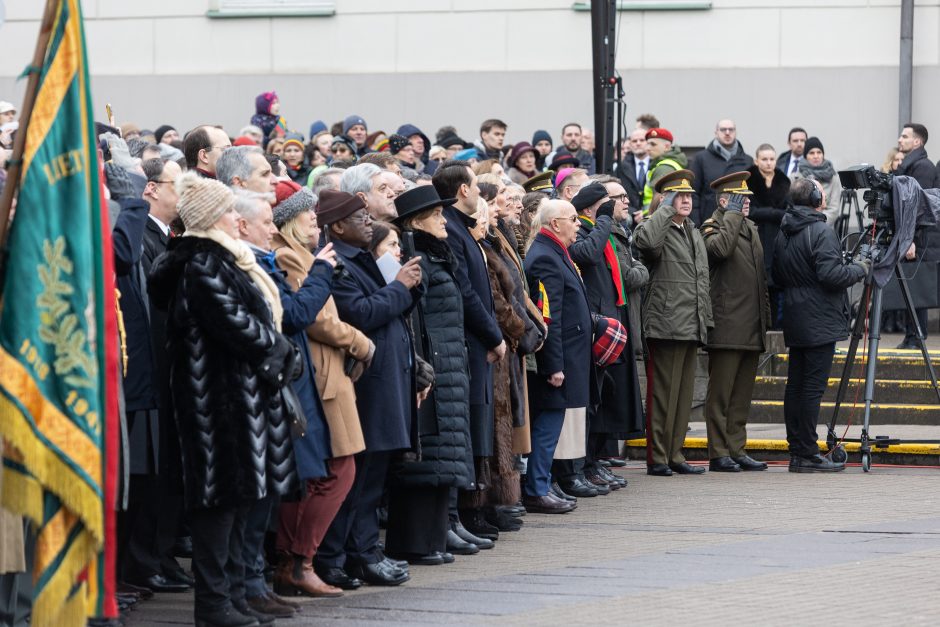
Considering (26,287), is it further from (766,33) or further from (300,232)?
(766,33)

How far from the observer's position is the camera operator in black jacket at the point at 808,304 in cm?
1266

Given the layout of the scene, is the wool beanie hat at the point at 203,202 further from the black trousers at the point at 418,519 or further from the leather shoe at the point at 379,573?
the black trousers at the point at 418,519

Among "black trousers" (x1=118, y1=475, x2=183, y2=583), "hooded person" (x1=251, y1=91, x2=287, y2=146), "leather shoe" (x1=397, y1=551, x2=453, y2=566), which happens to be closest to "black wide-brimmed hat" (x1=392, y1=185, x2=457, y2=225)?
"leather shoe" (x1=397, y1=551, x2=453, y2=566)

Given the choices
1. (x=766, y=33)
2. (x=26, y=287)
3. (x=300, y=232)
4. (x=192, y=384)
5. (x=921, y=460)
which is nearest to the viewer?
(x=26, y=287)

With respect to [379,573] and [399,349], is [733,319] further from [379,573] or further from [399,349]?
[379,573]

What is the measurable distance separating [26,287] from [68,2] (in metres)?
0.96

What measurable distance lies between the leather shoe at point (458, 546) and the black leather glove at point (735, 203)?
4.72 metres

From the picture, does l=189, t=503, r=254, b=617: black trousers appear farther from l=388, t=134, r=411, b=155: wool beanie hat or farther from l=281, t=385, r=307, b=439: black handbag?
l=388, t=134, r=411, b=155: wool beanie hat

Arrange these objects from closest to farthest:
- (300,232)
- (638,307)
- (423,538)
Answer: (300,232)
(423,538)
(638,307)

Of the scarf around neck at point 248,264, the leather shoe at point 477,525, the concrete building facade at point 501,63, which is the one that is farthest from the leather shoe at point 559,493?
the concrete building facade at point 501,63

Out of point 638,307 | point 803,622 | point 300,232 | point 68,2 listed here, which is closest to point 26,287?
point 68,2

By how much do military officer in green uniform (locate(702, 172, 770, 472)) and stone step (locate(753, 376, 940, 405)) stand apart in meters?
2.02

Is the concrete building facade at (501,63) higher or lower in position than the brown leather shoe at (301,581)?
higher

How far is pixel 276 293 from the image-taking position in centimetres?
721
